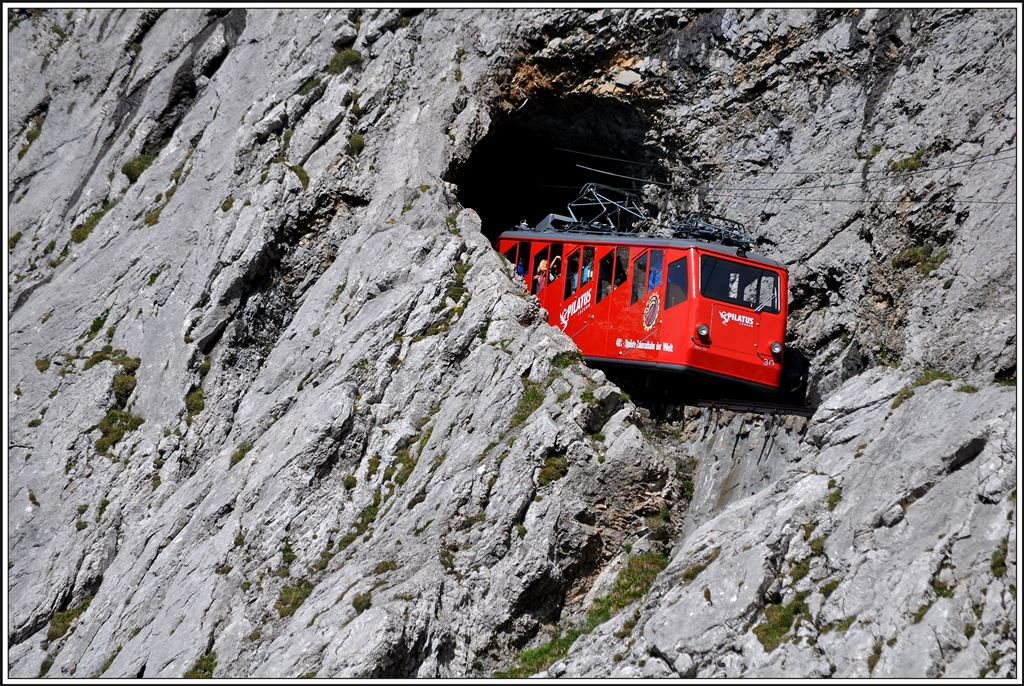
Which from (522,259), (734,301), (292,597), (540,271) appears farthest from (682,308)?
(292,597)

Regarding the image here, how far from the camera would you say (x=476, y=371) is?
22250 millimetres

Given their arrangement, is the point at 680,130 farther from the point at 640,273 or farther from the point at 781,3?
the point at 640,273

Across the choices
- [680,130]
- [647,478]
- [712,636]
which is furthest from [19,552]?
[680,130]

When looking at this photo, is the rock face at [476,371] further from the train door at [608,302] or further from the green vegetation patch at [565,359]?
the train door at [608,302]

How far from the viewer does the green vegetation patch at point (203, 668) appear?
59.8 ft

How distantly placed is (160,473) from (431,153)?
32.3 feet

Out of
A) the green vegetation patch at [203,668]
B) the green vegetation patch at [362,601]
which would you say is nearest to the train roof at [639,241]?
the green vegetation patch at [362,601]

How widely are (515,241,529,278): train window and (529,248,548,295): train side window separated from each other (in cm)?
37

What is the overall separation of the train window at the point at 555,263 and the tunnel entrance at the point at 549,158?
3589 millimetres

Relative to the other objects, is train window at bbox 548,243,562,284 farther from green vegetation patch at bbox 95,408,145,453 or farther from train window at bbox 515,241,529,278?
green vegetation patch at bbox 95,408,145,453

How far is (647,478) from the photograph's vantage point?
19.7 meters

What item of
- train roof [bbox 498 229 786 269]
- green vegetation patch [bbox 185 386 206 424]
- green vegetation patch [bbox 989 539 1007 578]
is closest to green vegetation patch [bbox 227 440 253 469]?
green vegetation patch [bbox 185 386 206 424]

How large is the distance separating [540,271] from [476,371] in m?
4.46

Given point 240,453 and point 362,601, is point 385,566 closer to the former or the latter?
point 362,601
